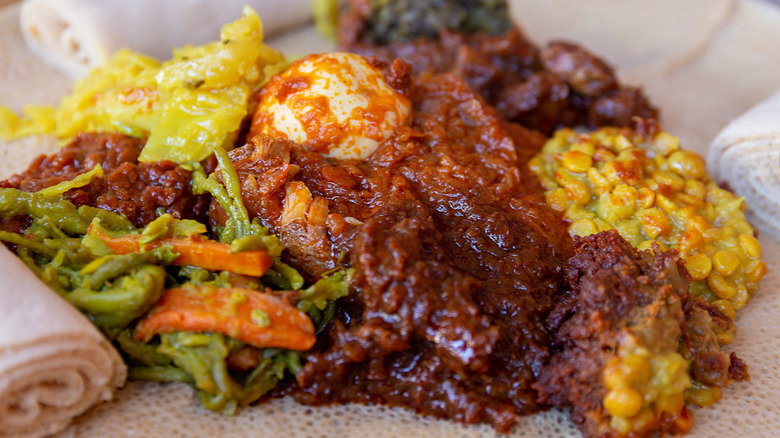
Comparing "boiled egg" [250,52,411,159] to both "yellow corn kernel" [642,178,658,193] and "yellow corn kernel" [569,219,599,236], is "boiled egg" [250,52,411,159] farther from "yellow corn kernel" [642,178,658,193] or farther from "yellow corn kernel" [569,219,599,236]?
"yellow corn kernel" [642,178,658,193]

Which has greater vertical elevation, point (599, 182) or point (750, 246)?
point (599, 182)

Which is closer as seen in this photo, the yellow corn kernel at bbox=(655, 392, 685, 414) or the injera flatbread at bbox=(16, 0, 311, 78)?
the yellow corn kernel at bbox=(655, 392, 685, 414)

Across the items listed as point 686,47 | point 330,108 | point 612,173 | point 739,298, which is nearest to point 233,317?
point 330,108

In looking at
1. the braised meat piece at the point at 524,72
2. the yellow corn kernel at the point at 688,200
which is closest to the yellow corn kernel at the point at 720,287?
the yellow corn kernel at the point at 688,200

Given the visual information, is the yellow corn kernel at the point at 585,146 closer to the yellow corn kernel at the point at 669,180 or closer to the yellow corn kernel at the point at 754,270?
the yellow corn kernel at the point at 669,180

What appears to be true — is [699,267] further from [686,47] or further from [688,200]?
[686,47]

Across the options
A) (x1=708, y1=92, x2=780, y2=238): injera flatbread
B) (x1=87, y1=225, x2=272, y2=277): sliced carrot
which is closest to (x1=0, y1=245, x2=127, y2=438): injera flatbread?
(x1=87, y1=225, x2=272, y2=277): sliced carrot

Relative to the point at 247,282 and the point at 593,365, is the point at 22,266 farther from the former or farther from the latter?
the point at 593,365

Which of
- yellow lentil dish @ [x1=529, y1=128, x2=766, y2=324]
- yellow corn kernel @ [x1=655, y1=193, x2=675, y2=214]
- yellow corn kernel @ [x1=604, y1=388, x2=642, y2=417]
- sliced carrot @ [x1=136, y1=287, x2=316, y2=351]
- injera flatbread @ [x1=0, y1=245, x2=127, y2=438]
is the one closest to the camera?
injera flatbread @ [x1=0, y1=245, x2=127, y2=438]
